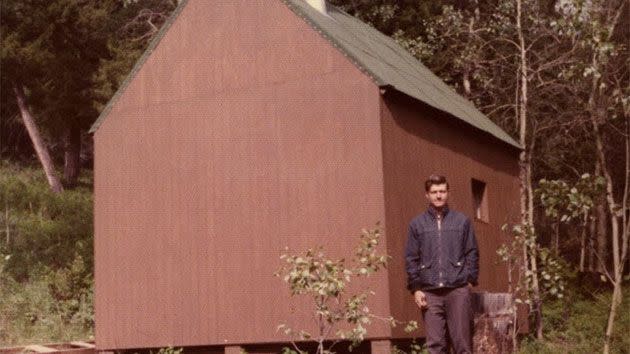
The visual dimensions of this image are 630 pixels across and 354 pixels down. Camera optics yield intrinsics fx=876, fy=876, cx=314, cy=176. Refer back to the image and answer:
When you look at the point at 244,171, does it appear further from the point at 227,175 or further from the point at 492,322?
the point at 492,322

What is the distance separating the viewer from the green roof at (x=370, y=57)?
12.9 metres

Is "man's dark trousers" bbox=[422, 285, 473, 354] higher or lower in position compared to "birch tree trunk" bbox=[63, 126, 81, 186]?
lower

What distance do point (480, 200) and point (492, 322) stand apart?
6064 millimetres

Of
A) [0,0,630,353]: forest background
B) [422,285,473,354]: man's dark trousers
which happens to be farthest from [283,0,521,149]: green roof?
[422,285,473,354]: man's dark trousers

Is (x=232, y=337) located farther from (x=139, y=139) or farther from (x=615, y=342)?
(x=615, y=342)

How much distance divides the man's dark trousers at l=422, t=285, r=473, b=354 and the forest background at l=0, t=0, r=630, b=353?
7035mm

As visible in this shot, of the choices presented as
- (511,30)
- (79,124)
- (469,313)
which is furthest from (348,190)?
(79,124)

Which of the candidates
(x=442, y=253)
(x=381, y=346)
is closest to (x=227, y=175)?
(x=381, y=346)

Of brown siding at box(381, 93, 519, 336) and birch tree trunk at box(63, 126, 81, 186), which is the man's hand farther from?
birch tree trunk at box(63, 126, 81, 186)

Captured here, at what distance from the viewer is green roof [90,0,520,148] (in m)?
12.9

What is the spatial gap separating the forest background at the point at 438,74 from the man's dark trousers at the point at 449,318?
277 inches

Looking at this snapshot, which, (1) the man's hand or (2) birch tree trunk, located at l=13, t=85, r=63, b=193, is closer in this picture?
(1) the man's hand

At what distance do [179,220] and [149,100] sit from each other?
2.08 metres

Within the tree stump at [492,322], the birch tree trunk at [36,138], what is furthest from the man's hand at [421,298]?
the birch tree trunk at [36,138]
